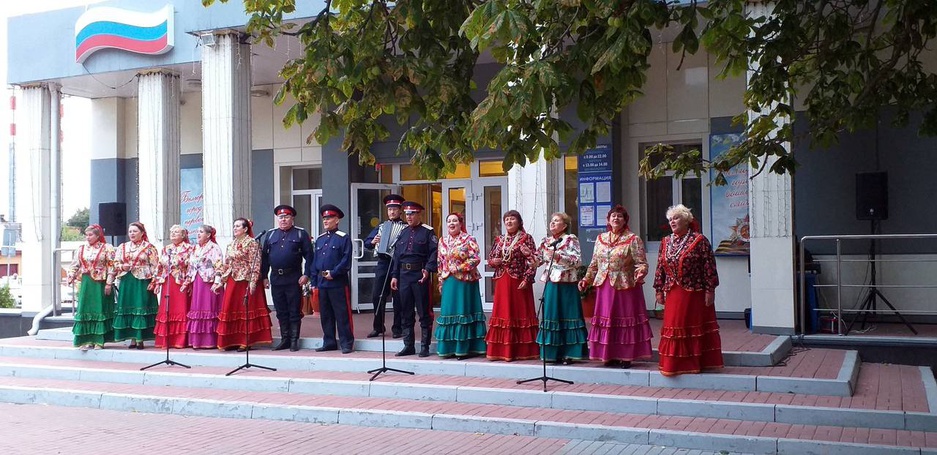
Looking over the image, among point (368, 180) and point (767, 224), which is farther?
point (368, 180)

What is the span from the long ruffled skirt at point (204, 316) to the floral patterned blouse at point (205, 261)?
0.27 ft

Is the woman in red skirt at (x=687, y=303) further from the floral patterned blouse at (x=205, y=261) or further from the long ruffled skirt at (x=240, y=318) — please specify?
the floral patterned blouse at (x=205, y=261)

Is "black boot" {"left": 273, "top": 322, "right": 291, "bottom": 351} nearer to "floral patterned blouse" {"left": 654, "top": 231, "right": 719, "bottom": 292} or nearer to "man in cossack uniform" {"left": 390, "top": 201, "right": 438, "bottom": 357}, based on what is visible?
"man in cossack uniform" {"left": 390, "top": 201, "right": 438, "bottom": 357}

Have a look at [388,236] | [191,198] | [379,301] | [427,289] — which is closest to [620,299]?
[427,289]

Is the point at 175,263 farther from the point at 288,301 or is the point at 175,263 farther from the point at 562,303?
the point at 562,303

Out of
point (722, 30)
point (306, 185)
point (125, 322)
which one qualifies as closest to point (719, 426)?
point (722, 30)

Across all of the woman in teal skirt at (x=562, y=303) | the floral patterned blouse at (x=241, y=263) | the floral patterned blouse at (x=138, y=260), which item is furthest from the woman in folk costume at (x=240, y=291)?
the woman in teal skirt at (x=562, y=303)

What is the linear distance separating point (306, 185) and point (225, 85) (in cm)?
453

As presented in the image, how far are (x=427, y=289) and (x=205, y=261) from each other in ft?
10.4

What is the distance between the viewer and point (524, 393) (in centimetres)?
900

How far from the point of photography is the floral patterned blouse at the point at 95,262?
12.5 m

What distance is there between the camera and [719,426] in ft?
25.8

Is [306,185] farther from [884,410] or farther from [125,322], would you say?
[884,410]

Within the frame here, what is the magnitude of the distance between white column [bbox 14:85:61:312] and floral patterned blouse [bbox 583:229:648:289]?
1184 centimetres
